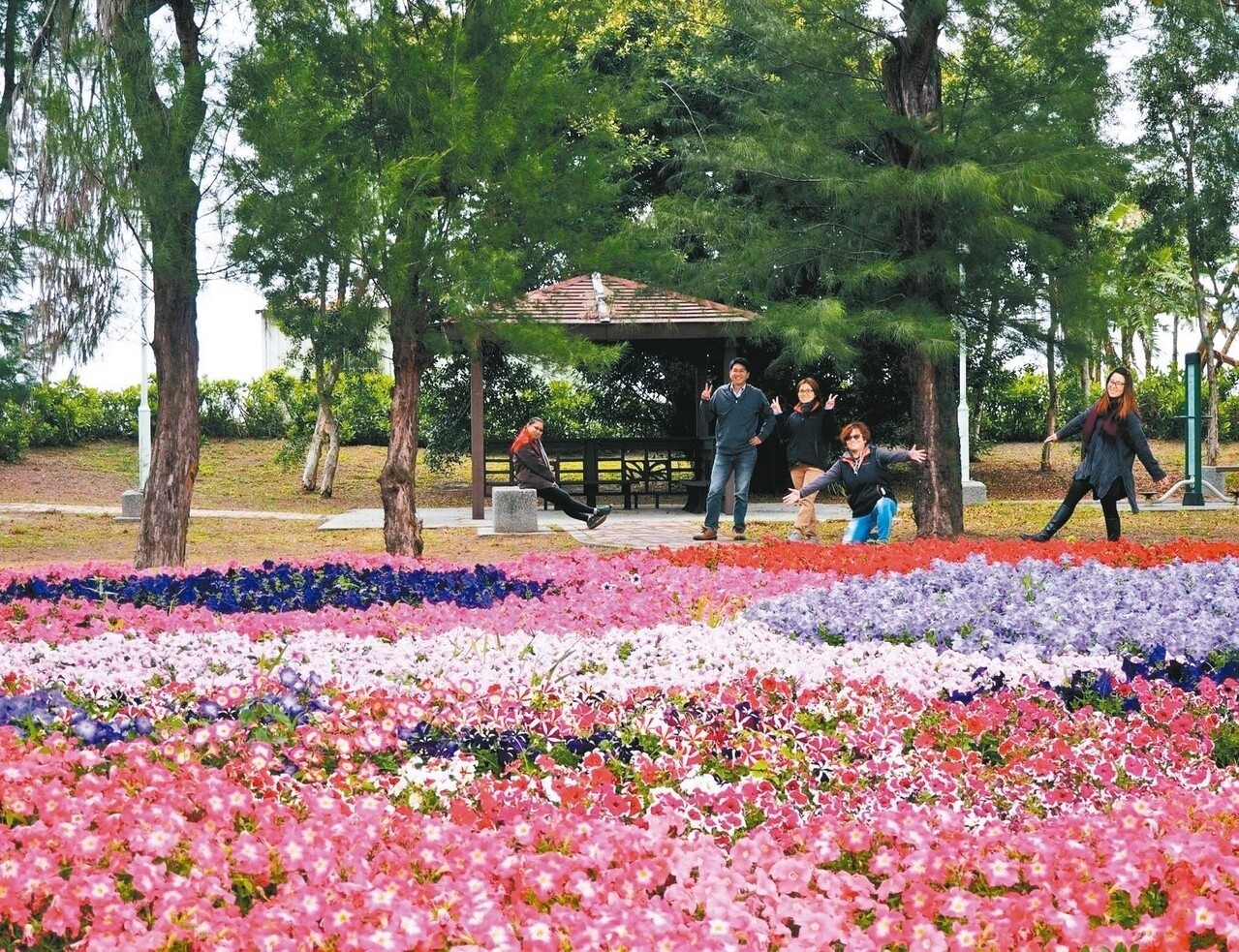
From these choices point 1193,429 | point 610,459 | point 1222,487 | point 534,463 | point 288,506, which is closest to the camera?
point 534,463

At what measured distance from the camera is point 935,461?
1317 cm

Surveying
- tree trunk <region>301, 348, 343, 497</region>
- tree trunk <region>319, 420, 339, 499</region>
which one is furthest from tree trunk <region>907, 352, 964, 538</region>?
tree trunk <region>319, 420, 339, 499</region>

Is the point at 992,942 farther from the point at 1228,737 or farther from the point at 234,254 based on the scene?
the point at 234,254

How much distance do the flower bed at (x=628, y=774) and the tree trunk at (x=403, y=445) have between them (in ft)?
13.1

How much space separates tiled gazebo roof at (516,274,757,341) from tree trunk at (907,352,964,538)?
356 centimetres

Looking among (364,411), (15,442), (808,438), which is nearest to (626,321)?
(808,438)

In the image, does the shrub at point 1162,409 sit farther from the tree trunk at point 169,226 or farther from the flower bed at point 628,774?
the flower bed at point 628,774

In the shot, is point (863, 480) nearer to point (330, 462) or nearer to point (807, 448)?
point (807, 448)

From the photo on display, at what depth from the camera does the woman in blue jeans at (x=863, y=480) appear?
1037 cm

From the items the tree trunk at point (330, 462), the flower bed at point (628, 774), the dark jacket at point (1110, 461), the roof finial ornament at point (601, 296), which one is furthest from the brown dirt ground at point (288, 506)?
the flower bed at point (628, 774)

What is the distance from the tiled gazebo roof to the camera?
1639 centimetres

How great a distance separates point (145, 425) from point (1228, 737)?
1689 centimetres

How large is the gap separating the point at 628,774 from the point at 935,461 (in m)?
9.95

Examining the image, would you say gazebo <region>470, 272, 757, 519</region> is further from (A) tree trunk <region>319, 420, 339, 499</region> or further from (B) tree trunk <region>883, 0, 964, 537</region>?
(A) tree trunk <region>319, 420, 339, 499</region>
